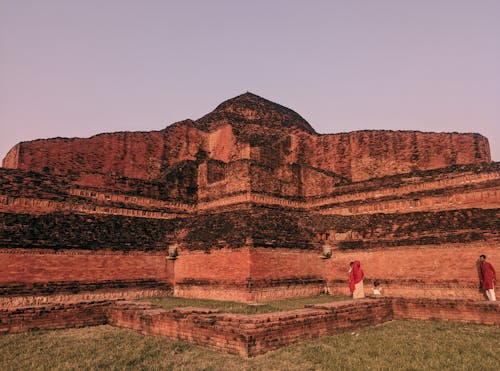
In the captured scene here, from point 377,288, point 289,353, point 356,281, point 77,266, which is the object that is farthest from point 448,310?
point 77,266

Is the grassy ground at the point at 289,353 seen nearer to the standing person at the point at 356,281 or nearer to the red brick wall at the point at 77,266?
the standing person at the point at 356,281

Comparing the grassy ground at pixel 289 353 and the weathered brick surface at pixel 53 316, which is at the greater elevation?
the weathered brick surface at pixel 53 316

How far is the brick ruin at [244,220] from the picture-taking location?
42.5 feet

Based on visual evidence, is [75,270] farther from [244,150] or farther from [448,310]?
[448,310]

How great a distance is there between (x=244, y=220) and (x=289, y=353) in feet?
28.2

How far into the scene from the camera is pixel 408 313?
9734mm

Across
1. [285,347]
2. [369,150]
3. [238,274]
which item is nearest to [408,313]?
[285,347]

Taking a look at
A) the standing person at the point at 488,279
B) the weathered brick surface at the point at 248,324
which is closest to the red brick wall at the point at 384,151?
the standing person at the point at 488,279

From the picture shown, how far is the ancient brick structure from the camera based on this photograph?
13.0 meters

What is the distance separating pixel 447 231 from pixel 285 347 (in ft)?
30.1

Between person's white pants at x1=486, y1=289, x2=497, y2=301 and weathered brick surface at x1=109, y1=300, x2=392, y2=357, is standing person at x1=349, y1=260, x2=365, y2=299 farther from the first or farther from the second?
person's white pants at x1=486, y1=289, x2=497, y2=301

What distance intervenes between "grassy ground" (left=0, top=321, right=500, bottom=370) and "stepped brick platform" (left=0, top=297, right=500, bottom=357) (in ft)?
0.70

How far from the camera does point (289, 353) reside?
20.3 feet

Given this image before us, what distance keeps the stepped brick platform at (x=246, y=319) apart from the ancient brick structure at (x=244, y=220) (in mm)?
3716
